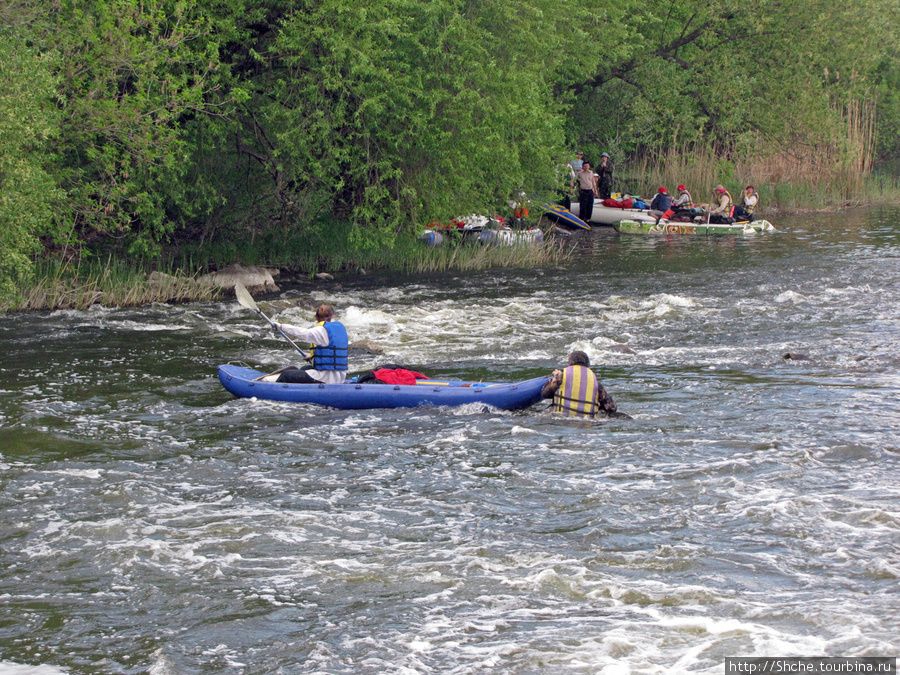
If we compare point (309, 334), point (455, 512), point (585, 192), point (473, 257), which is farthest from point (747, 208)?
point (455, 512)

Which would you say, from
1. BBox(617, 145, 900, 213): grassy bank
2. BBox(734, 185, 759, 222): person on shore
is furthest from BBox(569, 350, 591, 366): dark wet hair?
BBox(617, 145, 900, 213): grassy bank

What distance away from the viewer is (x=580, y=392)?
9.17 m

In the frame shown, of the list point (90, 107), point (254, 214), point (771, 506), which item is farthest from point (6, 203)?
point (771, 506)

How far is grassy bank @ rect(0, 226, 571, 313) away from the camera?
14.9 meters

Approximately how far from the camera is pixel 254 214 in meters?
18.5

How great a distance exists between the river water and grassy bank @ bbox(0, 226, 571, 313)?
1.85 m

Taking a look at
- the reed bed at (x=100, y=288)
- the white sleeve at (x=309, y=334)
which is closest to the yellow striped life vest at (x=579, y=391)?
the white sleeve at (x=309, y=334)

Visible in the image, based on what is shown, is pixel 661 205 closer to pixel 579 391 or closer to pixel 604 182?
pixel 604 182

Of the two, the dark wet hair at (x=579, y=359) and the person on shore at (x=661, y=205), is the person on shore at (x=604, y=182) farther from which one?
the dark wet hair at (x=579, y=359)

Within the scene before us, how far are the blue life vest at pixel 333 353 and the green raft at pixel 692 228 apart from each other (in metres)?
17.6

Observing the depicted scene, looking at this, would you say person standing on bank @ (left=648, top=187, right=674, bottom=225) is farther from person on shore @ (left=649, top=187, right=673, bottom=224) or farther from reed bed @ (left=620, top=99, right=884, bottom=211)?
reed bed @ (left=620, top=99, right=884, bottom=211)

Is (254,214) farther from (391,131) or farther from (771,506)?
(771,506)

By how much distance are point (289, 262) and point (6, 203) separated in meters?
7.02

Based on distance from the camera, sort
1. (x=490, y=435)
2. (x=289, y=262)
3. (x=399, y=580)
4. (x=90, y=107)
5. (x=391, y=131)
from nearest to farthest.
A: 1. (x=399, y=580)
2. (x=490, y=435)
3. (x=90, y=107)
4. (x=391, y=131)
5. (x=289, y=262)
